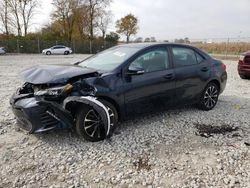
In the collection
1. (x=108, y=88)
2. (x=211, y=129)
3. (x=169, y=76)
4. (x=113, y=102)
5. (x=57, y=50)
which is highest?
(x=57, y=50)

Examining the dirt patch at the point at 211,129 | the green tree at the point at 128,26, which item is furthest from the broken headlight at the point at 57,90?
the green tree at the point at 128,26

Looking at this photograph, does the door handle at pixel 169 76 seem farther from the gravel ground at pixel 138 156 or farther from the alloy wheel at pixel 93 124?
the alloy wheel at pixel 93 124

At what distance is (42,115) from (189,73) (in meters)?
2.93

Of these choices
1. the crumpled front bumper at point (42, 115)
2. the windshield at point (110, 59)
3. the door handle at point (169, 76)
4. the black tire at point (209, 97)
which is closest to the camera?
the crumpled front bumper at point (42, 115)

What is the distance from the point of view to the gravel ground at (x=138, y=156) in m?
2.99

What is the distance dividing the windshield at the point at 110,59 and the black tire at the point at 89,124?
738 mm

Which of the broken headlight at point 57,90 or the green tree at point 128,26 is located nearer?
the broken headlight at point 57,90

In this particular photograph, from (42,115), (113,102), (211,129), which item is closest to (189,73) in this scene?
(211,129)

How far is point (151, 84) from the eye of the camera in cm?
440

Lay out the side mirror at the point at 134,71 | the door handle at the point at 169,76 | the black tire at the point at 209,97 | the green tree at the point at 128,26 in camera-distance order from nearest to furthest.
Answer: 1. the side mirror at the point at 134,71
2. the door handle at the point at 169,76
3. the black tire at the point at 209,97
4. the green tree at the point at 128,26

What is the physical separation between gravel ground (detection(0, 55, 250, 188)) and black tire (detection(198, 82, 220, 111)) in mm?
605

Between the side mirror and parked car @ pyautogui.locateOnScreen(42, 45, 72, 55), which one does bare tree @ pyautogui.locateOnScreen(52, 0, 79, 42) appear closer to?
parked car @ pyautogui.locateOnScreen(42, 45, 72, 55)

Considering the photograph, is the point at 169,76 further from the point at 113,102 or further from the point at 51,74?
the point at 51,74

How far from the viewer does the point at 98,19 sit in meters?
45.3
